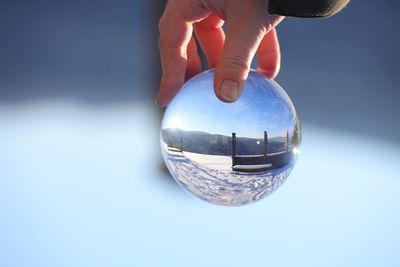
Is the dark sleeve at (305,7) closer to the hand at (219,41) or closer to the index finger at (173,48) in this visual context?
the hand at (219,41)

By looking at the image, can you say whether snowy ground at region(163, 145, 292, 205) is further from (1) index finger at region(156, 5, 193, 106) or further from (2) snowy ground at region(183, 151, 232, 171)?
(1) index finger at region(156, 5, 193, 106)

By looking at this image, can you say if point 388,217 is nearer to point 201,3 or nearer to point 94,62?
point 94,62

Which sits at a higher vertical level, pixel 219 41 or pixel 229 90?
pixel 219 41

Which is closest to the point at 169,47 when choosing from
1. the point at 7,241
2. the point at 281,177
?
the point at 281,177

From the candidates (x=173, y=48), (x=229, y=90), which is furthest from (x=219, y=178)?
(x=173, y=48)

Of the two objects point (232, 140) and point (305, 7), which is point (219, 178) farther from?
point (305, 7)

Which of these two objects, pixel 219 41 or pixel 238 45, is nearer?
pixel 238 45

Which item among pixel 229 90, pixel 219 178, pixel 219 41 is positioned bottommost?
pixel 219 178
